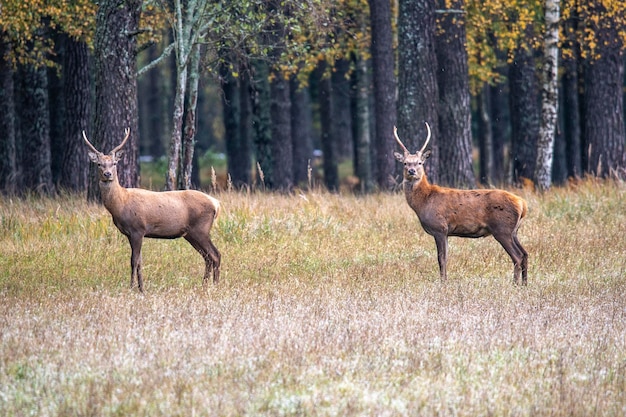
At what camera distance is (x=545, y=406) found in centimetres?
684

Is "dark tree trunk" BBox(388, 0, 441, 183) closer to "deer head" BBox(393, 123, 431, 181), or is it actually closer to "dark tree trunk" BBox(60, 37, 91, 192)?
"deer head" BBox(393, 123, 431, 181)

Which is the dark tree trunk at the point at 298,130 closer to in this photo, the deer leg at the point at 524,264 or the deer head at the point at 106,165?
the deer leg at the point at 524,264

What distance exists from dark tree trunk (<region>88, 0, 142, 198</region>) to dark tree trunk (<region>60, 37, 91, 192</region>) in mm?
4922

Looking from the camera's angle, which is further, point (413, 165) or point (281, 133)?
point (281, 133)

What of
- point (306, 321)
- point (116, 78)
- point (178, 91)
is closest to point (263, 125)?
point (178, 91)

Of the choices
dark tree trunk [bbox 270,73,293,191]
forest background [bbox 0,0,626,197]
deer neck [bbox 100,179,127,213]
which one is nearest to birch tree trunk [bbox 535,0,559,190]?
forest background [bbox 0,0,626,197]

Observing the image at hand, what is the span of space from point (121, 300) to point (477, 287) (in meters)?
3.86

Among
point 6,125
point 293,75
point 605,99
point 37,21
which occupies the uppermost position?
point 37,21

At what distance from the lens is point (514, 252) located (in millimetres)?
11727

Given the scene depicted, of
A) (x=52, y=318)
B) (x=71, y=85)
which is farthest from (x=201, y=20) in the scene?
(x=52, y=318)

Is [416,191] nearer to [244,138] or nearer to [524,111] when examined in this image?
→ [524,111]

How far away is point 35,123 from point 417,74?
26.6 ft

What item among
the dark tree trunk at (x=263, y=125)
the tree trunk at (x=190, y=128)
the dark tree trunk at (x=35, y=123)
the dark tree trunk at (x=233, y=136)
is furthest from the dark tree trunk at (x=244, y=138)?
the tree trunk at (x=190, y=128)

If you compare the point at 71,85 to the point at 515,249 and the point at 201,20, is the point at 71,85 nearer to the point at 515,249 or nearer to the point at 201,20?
the point at 201,20
